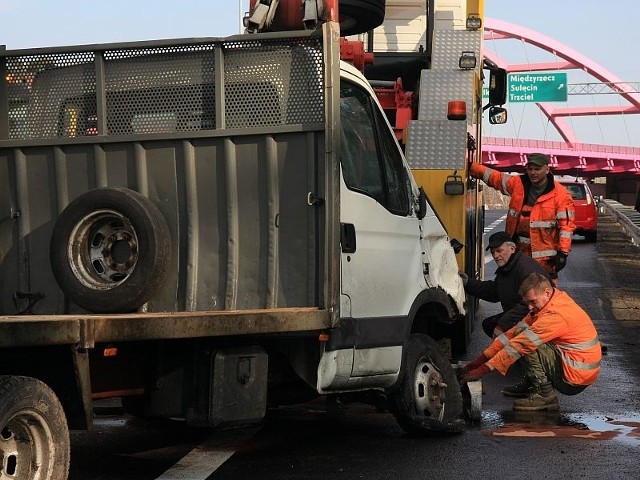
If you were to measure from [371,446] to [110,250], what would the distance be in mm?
2130

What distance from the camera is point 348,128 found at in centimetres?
732

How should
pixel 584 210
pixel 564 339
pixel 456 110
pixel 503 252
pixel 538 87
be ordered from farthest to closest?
pixel 538 87 → pixel 584 210 → pixel 456 110 → pixel 503 252 → pixel 564 339

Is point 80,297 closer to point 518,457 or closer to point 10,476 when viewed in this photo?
point 10,476

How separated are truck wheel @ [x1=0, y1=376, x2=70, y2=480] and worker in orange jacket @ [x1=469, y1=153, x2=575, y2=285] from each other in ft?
21.2

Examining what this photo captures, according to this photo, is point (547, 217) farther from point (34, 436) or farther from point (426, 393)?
point (34, 436)

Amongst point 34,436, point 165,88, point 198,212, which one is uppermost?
point 165,88

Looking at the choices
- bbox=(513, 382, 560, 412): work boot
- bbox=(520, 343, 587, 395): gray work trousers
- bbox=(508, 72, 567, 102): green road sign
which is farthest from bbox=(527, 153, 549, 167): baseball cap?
bbox=(508, 72, 567, 102): green road sign

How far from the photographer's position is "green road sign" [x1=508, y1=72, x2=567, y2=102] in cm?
7838

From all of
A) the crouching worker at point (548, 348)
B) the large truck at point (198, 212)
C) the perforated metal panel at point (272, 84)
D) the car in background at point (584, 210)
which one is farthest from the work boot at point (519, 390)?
the car in background at point (584, 210)

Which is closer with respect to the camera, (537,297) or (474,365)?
(474,365)

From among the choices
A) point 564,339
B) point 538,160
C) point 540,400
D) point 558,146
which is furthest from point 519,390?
point 558,146

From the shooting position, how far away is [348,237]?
22.8 feet

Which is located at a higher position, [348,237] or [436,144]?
[436,144]

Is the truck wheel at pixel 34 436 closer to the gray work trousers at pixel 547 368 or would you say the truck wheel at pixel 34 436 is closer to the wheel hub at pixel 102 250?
the wheel hub at pixel 102 250
